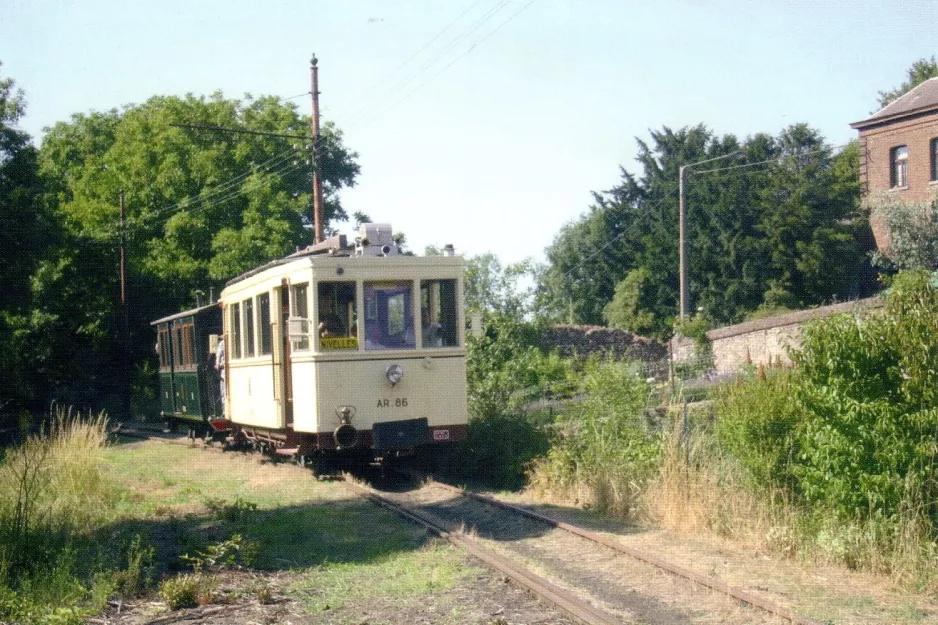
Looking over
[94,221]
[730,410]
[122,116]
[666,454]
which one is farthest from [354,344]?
[122,116]

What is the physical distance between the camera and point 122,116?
5416 cm

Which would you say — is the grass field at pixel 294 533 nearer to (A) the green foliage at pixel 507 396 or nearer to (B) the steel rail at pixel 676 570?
(B) the steel rail at pixel 676 570

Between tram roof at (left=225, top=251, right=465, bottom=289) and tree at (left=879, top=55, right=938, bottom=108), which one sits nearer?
tram roof at (left=225, top=251, right=465, bottom=289)

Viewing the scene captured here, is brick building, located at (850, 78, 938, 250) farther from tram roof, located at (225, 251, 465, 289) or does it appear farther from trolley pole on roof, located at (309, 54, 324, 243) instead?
tram roof, located at (225, 251, 465, 289)

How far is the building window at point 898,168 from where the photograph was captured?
43.5 metres

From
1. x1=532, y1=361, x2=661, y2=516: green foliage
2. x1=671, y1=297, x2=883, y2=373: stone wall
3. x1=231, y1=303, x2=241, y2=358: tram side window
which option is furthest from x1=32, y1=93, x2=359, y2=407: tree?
x1=532, y1=361, x2=661, y2=516: green foliage

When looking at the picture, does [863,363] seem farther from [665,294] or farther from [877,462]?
[665,294]

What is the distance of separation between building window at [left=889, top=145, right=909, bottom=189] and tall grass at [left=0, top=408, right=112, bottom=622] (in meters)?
37.0

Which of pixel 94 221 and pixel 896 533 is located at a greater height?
pixel 94 221

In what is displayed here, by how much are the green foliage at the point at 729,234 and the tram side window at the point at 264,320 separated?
79.8 ft

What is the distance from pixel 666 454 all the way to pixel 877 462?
10.9 ft

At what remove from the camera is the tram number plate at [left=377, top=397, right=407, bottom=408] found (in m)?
14.1

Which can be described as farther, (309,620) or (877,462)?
(877,462)

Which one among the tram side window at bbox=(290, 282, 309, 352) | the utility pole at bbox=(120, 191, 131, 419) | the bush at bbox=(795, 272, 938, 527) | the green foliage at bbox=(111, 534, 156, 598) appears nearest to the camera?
the green foliage at bbox=(111, 534, 156, 598)
